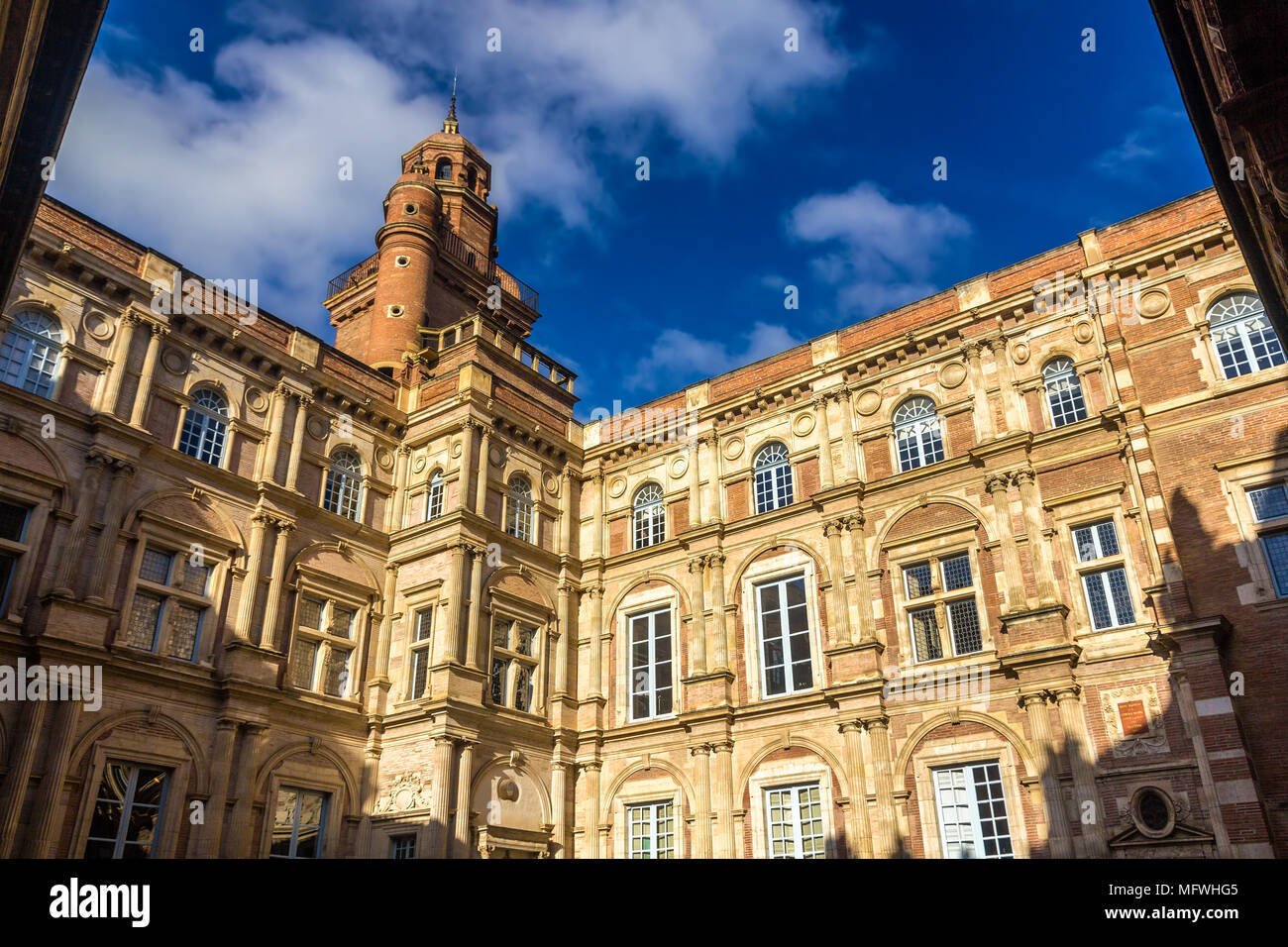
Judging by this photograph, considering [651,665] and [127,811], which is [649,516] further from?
[127,811]

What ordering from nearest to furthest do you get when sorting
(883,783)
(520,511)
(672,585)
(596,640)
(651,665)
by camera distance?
(883,783)
(651,665)
(672,585)
(596,640)
(520,511)

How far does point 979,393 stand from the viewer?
77.6 feet

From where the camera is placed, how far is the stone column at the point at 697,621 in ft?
82.5

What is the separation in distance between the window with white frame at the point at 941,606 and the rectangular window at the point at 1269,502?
5839 millimetres

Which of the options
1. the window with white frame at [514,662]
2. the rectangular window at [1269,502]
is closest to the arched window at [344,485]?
the window with white frame at [514,662]

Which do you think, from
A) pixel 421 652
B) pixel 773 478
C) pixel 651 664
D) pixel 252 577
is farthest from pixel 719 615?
pixel 252 577

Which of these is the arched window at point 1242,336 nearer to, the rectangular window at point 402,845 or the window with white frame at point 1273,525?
the window with white frame at point 1273,525

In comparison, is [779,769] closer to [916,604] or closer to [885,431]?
[916,604]

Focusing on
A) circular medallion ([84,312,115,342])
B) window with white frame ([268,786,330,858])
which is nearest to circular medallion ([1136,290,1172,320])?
window with white frame ([268,786,330,858])

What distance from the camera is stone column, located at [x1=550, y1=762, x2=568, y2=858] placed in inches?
959

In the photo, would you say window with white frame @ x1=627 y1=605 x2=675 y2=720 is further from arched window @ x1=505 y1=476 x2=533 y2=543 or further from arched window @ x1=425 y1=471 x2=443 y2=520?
arched window @ x1=425 y1=471 x2=443 y2=520

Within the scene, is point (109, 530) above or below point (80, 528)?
above

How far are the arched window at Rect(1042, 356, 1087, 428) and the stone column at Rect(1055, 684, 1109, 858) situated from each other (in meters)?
6.45

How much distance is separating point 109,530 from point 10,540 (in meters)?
1.75
